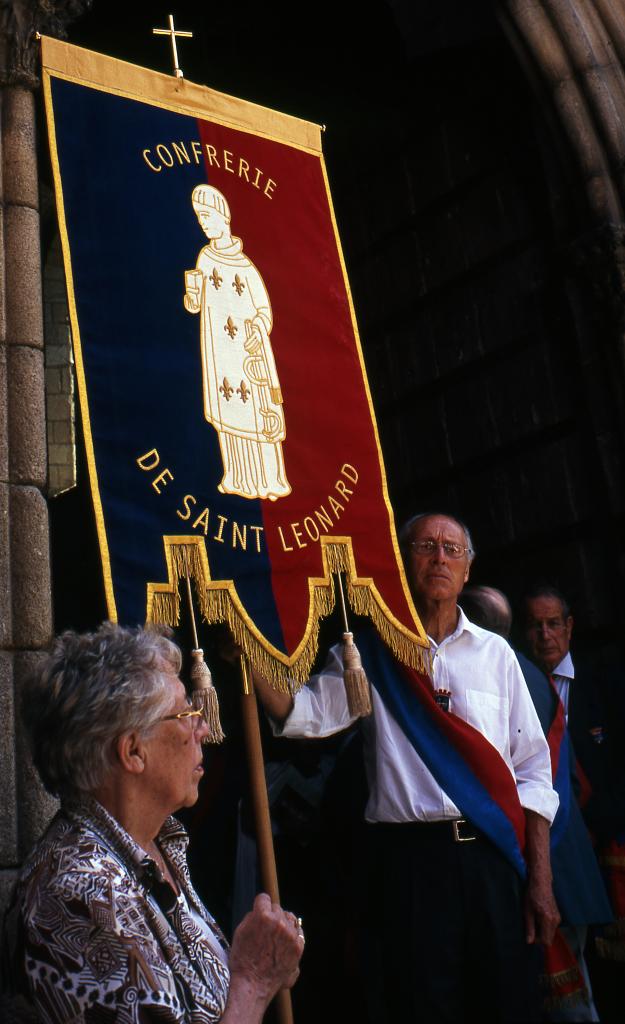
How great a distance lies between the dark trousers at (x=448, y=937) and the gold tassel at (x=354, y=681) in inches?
12.8

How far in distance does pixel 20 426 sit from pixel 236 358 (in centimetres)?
61

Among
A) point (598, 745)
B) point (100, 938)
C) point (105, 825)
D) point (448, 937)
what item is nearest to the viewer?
point (100, 938)

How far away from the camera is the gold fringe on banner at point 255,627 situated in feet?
10.4

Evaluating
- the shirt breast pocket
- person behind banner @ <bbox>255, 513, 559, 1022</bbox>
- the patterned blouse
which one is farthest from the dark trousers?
the patterned blouse

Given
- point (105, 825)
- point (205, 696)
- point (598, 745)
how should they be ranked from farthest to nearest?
point (598, 745) → point (205, 696) → point (105, 825)

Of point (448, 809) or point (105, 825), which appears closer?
point (105, 825)

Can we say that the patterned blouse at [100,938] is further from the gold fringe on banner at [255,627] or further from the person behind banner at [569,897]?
the person behind banner at [569,897]

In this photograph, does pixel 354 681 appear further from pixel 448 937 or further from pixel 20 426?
pixel 20 426

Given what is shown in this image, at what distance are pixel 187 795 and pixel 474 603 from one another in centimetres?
212

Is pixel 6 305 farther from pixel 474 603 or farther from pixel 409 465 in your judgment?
pixel 409 465

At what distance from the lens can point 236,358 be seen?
11.7 feet

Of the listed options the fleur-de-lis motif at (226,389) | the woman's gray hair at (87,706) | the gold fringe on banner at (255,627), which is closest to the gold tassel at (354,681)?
the gold fringe on banner at (255,627)

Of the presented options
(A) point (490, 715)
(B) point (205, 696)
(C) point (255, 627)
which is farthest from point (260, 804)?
(A) point (490, 715)

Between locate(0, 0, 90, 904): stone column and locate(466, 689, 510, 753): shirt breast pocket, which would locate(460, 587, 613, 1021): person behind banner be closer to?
locate(466, 689, 510, 753): shirt breast pocket
